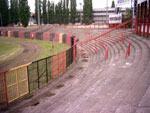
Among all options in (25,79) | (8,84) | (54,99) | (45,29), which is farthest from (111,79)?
(45,29)

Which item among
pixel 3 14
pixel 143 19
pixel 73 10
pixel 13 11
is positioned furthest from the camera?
pixel 13 11

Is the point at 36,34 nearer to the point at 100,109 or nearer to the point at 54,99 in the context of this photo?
the point at 54,99

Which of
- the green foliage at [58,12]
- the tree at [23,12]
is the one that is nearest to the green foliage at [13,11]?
the green foliage at [58,12]

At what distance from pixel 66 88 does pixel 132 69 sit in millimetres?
4457

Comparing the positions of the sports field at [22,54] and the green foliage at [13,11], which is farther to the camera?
the green foliage at [13,11]

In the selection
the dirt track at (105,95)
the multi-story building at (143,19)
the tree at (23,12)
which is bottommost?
the dirt track at (105,95)

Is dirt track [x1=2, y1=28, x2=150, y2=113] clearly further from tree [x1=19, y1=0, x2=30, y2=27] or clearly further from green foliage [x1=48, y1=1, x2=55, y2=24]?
green foliage [x1=48, y1=1, x2=55, y2=24]

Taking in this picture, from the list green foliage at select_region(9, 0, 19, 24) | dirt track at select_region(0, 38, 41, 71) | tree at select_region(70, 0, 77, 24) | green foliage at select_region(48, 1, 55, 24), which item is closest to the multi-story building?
dirt track at select_region(0, 38, 41, 71)

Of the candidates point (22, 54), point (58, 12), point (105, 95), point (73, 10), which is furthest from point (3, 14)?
point (105, 95)

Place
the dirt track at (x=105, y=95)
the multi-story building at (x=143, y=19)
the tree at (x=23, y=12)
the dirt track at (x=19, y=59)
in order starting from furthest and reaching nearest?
the tree at (x=23, y=12), the multi-story building at (x=143, y=19), the dirt track at (x=19, y=59), the dirt track at (x=105, y=95)

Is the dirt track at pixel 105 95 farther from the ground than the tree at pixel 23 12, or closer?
closer

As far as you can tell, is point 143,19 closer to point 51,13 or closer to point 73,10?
point 73,10

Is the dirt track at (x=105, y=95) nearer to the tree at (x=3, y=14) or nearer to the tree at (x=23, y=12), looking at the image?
the tree at (x=23, y=12)

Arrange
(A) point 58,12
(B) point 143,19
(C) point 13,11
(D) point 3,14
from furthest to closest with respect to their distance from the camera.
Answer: (C) point 13,11, (A) point 58,12, (D) point 3,14, (B) point 143,19
